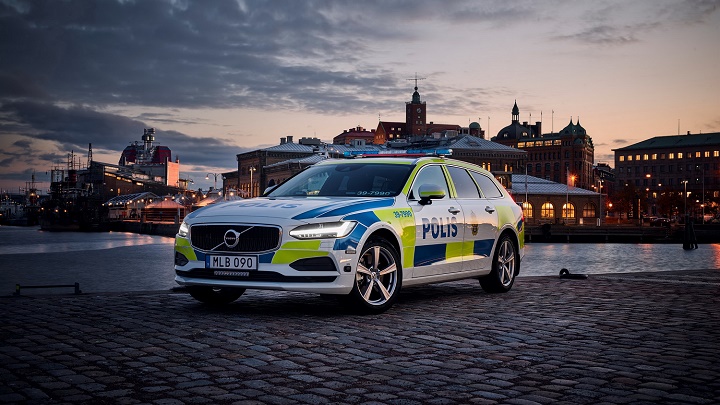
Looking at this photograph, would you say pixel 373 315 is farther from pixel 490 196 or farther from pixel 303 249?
pixel 490 196

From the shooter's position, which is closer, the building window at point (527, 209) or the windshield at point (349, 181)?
the windshield at point (349, 181)

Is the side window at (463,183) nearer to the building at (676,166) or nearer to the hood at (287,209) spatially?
the hood at (287,209)

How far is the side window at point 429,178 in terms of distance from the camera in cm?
977

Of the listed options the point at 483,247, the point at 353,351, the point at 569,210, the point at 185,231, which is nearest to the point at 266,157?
the point at 569,210

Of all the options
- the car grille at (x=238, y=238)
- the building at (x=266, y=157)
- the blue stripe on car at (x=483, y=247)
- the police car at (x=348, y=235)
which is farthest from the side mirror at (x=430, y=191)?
the building at (x=266, y=157)

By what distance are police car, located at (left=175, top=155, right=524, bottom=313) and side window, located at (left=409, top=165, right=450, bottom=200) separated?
0.02 metres

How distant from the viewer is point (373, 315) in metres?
8.66

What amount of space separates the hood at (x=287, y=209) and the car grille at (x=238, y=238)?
0.09 meters

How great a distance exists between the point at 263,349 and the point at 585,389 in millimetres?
2603

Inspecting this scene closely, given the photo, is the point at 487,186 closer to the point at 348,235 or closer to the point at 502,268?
the point at 502,268

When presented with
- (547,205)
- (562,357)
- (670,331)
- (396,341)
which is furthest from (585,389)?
(547,205)

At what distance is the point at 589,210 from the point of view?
116562 millimetres

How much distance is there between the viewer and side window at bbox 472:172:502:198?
37.9ft

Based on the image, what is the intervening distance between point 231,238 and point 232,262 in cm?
26
